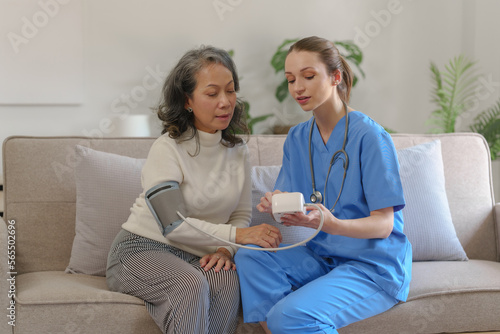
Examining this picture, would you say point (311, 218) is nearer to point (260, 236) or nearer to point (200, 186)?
point (260, 236)

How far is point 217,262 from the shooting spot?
167 centimetres

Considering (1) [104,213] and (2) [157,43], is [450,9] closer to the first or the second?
(2) [157,43]

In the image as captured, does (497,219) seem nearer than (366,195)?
No

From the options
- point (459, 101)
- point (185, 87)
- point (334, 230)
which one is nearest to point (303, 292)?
point (334, 230)

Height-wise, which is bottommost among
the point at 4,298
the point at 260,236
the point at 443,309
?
the point at 443,309

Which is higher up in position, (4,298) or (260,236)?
(260,236)

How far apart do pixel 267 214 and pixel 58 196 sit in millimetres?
756

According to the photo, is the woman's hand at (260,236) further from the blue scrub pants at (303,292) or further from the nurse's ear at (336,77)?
the nurse's ear at (336,77)

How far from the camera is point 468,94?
143 inches

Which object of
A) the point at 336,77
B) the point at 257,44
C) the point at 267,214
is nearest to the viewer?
the point at 336,77

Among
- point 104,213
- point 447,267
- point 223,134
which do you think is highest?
point 223,134

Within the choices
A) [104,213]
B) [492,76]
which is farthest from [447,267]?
[492,76]

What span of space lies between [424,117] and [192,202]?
2.47 m

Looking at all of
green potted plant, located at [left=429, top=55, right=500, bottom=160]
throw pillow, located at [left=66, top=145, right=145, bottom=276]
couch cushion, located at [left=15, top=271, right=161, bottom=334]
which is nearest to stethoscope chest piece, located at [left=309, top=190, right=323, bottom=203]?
couch cushion, located at [left=15, top=271, right=161, bottom=334]
